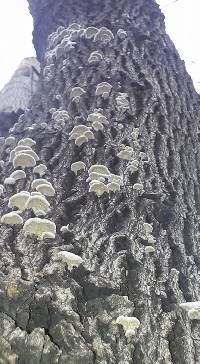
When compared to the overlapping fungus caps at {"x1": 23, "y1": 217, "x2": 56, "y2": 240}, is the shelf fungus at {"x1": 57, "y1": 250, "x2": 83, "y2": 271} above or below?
below

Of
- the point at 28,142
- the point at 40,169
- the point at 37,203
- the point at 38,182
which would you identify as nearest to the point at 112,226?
the point at 37,203

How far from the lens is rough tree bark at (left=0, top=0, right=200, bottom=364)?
7.32 feet

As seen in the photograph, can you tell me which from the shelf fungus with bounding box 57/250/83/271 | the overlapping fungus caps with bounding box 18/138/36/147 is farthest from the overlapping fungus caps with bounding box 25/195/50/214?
the overlapping fungus caps with bounding box 18/138/36/147

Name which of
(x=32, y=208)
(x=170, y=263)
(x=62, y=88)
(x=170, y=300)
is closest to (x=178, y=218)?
(x=170, y=263)

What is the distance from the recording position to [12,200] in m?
3.17

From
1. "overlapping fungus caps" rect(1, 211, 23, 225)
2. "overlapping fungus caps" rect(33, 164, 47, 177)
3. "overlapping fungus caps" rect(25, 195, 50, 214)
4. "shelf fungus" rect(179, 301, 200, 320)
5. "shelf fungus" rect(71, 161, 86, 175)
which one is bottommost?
"shelf fungus" rect(179, 301, 200, 320)

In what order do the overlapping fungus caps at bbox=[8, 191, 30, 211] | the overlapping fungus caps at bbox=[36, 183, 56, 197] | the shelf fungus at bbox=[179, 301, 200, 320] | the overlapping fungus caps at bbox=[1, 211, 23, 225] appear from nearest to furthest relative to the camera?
the shelf fungus at bbox=[179, 301, 200, 320] < the overlapping fungus caps at bbox=[1, 211, 23, 225] < the overlapping fungus caps at bbox=[8, 191, 30, 211] < the overlapping fungus caps at bbox=[36, 183, 56, 197]

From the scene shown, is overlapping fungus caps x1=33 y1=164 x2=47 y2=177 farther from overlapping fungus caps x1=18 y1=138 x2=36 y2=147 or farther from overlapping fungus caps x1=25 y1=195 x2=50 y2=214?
overlapping fungus caps x1=25 y1=195 x2=50 y2=214

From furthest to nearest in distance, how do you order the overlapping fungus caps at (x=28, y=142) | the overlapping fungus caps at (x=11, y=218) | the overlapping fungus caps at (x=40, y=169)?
the overlapping fungus caps at (x=28, y=142), the overlapping fungus caps at (x=40, y=169), the overlapping fungus caps at (x=11, y=218)

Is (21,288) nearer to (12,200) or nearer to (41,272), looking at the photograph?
(41,272)

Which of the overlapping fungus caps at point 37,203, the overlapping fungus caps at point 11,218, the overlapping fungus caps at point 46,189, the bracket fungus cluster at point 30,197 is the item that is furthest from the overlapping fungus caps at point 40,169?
the overlapping fungus caps at point 11,218

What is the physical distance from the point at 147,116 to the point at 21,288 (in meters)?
2.65

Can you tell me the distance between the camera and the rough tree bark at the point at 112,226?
2230 millimetres

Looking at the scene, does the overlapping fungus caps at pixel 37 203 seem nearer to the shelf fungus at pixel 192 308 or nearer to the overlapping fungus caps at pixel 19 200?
the overlapping fungus caps at pixel 19 200
